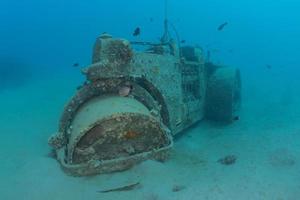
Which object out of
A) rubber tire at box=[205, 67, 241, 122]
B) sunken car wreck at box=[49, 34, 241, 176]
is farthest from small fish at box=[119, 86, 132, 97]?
rubber tire at box=[205, 67, 241, 122]

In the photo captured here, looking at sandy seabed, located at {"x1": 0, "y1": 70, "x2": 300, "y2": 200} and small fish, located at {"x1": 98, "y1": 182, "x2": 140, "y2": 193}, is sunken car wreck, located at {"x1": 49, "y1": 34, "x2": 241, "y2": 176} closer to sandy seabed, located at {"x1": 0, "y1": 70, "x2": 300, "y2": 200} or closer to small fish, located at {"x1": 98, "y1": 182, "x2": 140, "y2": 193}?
sandy seabed, located at {"x1": 0, "y1": 70, "x2": 300, "y2": 200}

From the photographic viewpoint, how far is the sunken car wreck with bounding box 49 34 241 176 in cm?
541

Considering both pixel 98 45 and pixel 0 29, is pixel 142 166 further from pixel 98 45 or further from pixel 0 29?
pixel 0 29

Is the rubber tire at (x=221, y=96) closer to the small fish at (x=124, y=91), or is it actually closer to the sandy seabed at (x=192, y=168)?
the sandy seabed at (x=192, y=168)

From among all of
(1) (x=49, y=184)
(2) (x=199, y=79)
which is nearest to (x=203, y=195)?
(1) (x=49, y=184)

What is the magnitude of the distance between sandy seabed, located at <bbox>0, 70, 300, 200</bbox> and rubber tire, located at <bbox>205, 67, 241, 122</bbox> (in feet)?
1.01

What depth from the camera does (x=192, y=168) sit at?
20.8ft

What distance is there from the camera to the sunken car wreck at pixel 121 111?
541cm

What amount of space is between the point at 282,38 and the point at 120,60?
4832 inches

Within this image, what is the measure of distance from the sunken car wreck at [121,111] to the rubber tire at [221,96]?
1795 mm

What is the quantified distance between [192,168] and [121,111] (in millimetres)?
1898

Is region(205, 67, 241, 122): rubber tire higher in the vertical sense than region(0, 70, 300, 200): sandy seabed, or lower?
higher

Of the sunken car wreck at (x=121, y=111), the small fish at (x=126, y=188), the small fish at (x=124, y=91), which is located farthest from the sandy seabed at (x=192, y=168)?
the small fish at (x=124, y=91)

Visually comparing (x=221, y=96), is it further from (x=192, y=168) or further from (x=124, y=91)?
(x=124, y=91)
